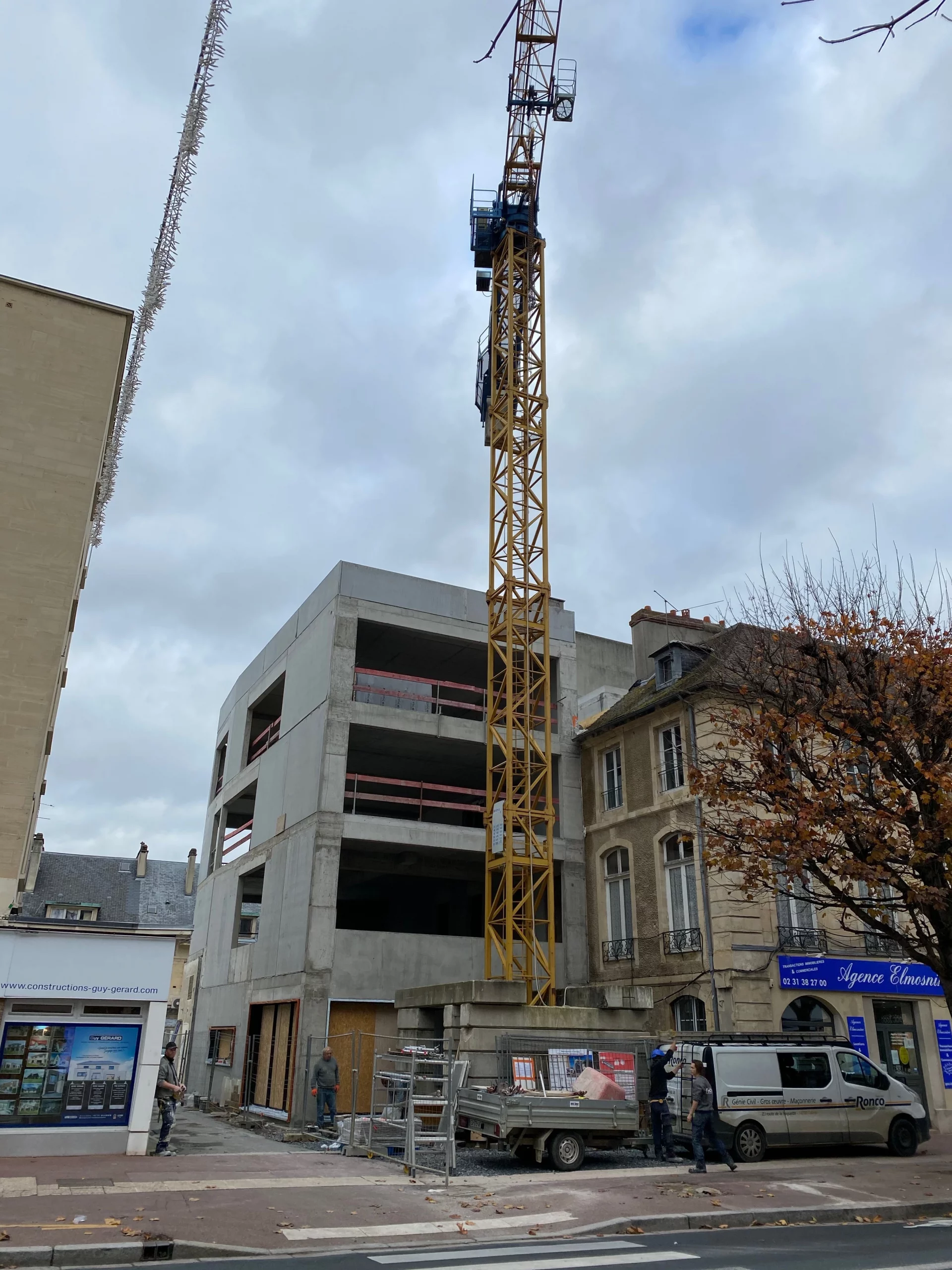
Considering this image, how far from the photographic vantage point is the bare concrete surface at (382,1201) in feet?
32.0

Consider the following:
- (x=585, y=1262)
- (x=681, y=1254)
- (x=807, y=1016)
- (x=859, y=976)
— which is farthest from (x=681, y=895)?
(x=585, y=1262)

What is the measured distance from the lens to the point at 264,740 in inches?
1358

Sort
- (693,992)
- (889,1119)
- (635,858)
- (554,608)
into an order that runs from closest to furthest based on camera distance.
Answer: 1. (889,1119)
2. (693,992)
3. (635,858)
4. (554,608)

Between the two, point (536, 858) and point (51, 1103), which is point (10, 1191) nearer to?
point (51, 1103)

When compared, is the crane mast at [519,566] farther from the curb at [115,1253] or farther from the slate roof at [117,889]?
the slate roof at [117,889]

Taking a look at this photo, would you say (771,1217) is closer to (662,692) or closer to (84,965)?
(84,965)

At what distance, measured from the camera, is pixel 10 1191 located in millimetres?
11500

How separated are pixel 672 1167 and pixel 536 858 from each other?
1156cm

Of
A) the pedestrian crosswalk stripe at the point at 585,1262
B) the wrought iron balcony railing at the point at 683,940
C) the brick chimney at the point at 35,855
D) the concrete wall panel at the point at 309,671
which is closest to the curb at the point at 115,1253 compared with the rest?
the pedestrian crosswalk stripe at the point at 585,1262

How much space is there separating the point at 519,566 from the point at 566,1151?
17594 millimetres

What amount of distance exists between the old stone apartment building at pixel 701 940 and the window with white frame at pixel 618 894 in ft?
0.11

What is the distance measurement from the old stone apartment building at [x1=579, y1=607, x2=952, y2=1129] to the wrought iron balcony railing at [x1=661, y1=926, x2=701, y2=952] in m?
0.03

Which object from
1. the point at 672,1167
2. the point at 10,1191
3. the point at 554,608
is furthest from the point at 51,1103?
the point at 554,608

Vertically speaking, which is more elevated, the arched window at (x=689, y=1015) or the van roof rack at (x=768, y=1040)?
the arched window at (x=689, y=1015)
